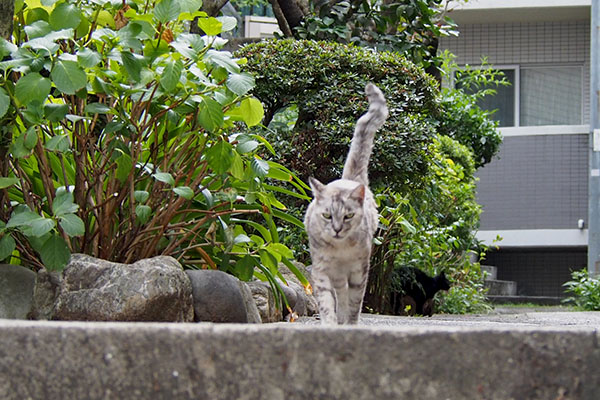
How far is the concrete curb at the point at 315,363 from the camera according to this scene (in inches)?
64.9

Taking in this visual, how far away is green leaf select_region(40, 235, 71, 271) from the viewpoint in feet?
10.7

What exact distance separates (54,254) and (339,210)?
3.76 feet

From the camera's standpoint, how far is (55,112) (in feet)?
10.9

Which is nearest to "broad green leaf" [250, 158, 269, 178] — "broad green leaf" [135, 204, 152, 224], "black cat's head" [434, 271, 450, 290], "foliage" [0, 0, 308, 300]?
"foliage" [0, 0, 308, 300]

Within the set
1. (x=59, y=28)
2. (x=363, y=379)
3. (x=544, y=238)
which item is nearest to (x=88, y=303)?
(x=59, y=28)

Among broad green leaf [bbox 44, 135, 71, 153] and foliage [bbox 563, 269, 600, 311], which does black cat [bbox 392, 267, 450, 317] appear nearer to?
foliage [bbox 563, 269, 600, 311]

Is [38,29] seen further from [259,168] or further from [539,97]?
[539,97]

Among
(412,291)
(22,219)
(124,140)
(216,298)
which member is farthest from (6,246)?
(412,291)

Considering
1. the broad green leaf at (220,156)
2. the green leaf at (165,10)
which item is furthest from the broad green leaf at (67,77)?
the broad green leaf at (220,156)

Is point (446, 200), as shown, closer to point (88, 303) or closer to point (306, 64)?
point (306, 64)

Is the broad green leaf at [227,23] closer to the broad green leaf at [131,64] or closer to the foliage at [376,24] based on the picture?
the broad green leaf at [131,64]

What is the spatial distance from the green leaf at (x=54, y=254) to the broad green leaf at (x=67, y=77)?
60 cm

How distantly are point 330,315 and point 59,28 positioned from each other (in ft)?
5.19

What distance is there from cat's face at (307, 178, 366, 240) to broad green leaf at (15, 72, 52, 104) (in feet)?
3.69
